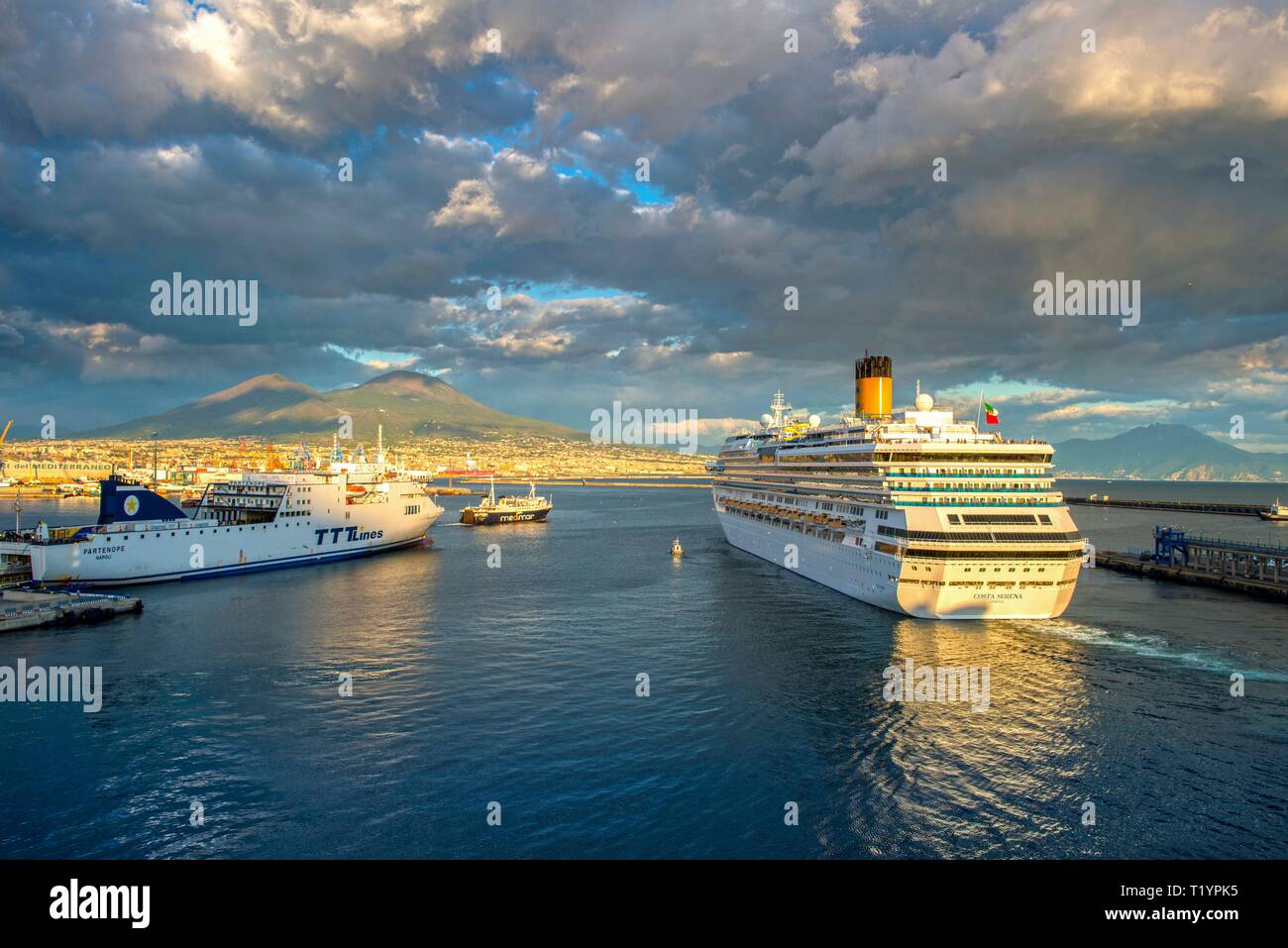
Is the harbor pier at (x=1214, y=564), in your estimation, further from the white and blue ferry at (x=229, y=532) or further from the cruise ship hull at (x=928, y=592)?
the white and blue ferry at (x=229, y=532)

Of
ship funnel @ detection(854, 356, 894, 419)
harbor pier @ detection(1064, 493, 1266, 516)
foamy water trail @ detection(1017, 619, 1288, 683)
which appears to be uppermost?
ship funnel @ detection(854, 356, 894, 419)

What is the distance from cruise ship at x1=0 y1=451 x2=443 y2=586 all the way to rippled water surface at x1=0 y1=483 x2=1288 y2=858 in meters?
15.3

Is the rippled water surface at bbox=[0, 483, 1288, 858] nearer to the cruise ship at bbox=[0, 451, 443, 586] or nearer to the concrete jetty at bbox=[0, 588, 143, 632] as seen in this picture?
the concrete jetty at bbox=[0, 588, 143, 632]

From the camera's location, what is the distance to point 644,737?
26.5 m

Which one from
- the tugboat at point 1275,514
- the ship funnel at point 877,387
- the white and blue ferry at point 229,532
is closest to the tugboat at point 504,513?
the white and blue ferry at point 229,532

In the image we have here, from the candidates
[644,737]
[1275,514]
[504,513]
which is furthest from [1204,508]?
[644,737]

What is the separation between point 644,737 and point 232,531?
56.2 meters

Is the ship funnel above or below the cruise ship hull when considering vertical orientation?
above

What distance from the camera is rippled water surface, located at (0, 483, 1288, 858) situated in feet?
65.1

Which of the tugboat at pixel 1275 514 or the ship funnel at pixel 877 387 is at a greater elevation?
the ship funnel at pixel 877 387

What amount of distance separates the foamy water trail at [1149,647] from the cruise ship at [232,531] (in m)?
65.5

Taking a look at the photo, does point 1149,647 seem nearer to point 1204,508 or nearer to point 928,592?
point 928,592

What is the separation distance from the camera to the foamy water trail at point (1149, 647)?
3509 centimetres

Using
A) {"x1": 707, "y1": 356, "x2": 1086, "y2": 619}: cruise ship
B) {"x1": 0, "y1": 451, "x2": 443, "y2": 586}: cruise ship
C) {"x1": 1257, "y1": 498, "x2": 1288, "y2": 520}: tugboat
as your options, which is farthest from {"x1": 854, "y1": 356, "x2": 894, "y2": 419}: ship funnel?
{"x1": 1257, "y1": 498, "x2": 1288, "y2": 520}: tugboat
